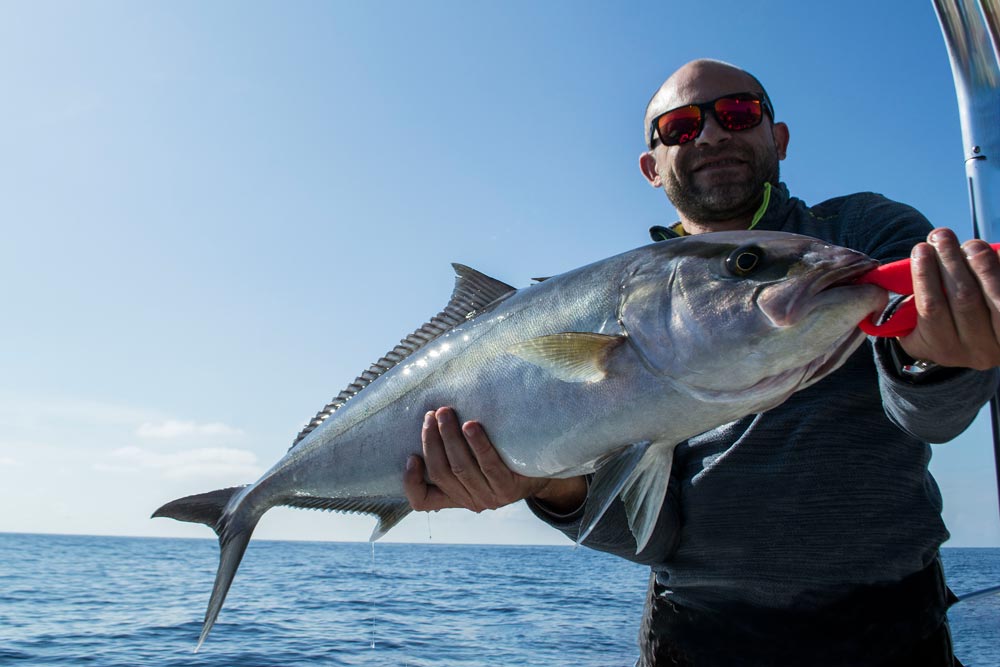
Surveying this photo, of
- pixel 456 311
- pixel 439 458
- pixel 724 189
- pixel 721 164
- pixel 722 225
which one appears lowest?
pixel 439 458

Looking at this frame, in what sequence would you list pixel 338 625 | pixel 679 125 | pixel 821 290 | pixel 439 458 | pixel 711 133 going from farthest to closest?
pixel 338 625
pixel 679 125
pixel 711 133
pixel 439 458
pixel 821 290

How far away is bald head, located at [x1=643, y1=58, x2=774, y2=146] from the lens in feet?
12.1

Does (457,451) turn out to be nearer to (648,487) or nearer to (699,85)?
(648,487)

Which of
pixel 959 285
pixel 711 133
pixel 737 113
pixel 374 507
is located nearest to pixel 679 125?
pixel 711 133

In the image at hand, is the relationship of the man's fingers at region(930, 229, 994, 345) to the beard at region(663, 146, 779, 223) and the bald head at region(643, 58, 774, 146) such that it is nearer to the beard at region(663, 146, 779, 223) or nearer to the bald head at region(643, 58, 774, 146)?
the beard at region(663, 146, 779, 223)

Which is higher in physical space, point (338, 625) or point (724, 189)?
point (724, 189)

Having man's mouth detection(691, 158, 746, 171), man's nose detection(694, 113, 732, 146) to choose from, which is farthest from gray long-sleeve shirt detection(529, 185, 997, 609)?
man's nose detection(694, 113, 732, 146)

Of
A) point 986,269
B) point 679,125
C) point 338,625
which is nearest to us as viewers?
point 986,269

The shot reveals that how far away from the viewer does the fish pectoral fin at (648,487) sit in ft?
7.30

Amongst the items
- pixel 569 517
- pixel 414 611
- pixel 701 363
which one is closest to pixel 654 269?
pixel 701 363

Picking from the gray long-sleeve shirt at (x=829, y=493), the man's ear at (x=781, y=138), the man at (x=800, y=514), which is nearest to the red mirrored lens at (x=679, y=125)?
the man's ear at (x=781, y=138)

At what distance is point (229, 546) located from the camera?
3.43m

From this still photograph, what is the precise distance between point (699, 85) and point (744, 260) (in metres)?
1.95

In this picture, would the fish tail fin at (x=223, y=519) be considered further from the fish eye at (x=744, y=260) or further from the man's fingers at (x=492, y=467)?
the fish eye at (x=744, y=260)
